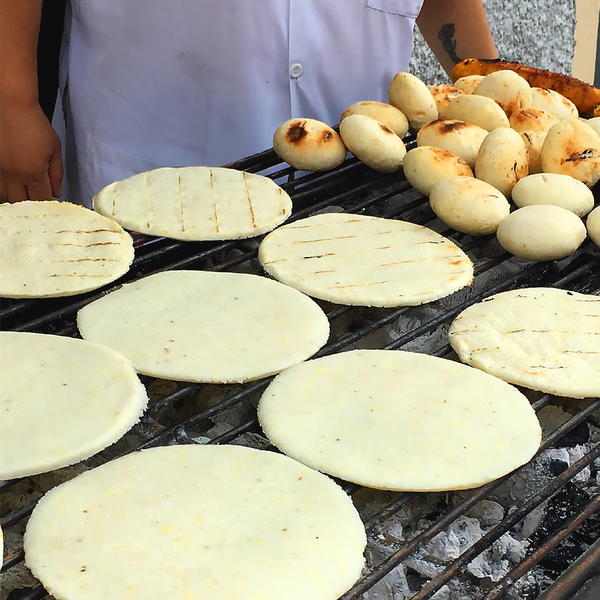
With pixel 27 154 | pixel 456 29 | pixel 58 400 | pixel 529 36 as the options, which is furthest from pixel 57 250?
pixel 529 36

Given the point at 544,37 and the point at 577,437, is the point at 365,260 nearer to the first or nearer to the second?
the point at 577,437

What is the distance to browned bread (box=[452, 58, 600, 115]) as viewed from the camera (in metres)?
2.85

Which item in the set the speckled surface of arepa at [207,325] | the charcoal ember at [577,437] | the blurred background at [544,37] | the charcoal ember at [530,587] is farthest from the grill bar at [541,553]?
the blurred background at [544,37]

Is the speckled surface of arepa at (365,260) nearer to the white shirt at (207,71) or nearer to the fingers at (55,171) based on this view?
the white shirt at (207,71)

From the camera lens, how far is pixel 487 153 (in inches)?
88.4

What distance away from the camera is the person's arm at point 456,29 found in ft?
10.4

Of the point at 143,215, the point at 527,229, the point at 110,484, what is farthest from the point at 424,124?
the point at 110,484

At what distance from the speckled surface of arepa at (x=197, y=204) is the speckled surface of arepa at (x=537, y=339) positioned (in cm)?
61

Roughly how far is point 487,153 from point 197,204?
0.81 m

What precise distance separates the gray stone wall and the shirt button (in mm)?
2499

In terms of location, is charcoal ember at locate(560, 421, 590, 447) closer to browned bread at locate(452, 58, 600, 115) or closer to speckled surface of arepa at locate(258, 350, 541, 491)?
speckled surface of arepa at locate(258, 350, 541, 491)

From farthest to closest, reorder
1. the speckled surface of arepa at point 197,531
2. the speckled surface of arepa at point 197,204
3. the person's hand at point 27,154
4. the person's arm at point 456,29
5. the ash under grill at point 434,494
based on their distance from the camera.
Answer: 1. the person's arm at point 456,29
2. the person's hand at point 27,154
3. the speckled surface of arepa at point 197,204
4. the ash under grill at point 434,494
5. the speckled surface of arepa at point 197,531

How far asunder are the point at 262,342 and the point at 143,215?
61cm

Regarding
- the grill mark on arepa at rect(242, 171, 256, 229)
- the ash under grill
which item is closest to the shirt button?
the grill mark on arepa at rect(242, 171, 256, 229)
